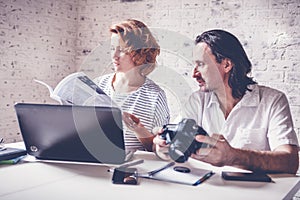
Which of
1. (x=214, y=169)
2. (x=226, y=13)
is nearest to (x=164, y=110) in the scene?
(x=214, y=169)

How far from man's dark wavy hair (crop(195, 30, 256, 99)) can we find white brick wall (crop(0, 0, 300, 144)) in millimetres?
1257

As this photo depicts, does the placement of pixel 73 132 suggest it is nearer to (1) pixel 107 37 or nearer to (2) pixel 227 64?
(2) pixel 227 64

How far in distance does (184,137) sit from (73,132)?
42 cm

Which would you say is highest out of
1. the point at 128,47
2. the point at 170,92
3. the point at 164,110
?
the point at 128,47

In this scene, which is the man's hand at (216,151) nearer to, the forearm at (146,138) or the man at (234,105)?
the man at (234,105)

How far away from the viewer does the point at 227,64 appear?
6.58 feet

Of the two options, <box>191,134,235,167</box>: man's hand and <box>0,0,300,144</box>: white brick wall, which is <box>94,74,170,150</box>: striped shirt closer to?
<box>191,134,235,167</box>: man's hand

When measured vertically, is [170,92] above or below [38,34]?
below

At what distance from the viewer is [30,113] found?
146cm

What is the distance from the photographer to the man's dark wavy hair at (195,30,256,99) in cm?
199

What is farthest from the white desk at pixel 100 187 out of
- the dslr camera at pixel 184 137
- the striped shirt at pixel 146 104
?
the striped shirt at pixel 146 104

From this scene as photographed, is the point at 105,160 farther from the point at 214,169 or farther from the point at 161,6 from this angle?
the point at 161,6

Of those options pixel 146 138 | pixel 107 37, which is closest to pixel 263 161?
pixel 146 138

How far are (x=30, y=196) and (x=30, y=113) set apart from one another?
1.43 ft
